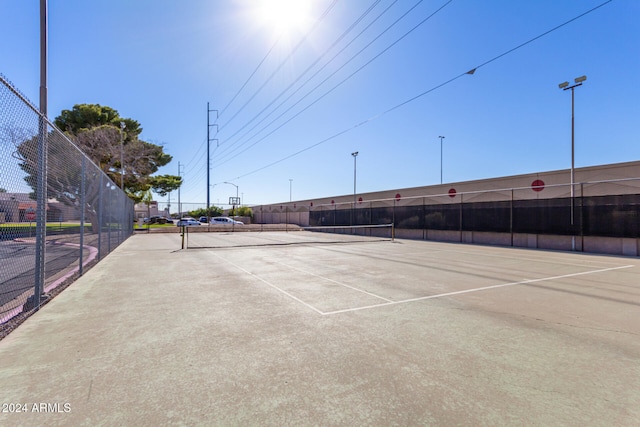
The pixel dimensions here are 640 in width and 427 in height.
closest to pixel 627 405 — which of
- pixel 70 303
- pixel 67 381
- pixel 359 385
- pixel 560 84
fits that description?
pixel 359 385

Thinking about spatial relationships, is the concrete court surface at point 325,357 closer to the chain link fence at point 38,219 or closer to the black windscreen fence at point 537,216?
the chain link fence at point 38,219

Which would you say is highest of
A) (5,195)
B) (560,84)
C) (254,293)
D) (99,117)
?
(99,117)

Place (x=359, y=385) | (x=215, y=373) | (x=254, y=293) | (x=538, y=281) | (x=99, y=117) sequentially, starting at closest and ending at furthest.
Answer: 1. (x=359, y=385)
2. (x=215, y=373)
3. (x=254, y=293)
4. (x=538, y=281)
5. (x=99, y=117)

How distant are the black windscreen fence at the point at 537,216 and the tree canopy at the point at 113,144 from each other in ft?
81.6

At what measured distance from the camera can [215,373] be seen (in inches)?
128

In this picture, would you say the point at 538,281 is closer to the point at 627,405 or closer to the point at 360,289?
the point at 360,289

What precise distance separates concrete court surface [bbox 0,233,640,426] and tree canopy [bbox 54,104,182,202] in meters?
25.3

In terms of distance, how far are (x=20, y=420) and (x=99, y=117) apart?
3859 centimetres

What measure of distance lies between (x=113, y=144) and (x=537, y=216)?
34.5 meters

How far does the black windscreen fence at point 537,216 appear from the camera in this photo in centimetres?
1502

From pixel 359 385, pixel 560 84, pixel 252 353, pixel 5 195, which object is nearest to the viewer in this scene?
pixel 359 385

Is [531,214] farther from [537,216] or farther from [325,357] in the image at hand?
[325,357]

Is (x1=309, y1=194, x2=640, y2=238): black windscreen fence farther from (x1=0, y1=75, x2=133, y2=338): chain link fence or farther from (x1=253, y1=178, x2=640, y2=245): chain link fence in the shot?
(x1=0, y1=75, x2=133, y2=338): chain link fence

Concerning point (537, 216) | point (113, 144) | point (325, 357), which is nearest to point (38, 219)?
point (325, 357)
